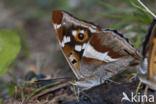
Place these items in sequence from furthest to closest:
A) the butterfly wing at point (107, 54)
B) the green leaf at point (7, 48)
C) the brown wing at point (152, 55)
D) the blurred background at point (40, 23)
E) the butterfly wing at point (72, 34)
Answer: the blurred background at point (40, 23), the green leaf at point (7, 48), the butterfly wing at point (72, 34), the butterfly wing at point (107, 54), the brown wing at point (152, 55)

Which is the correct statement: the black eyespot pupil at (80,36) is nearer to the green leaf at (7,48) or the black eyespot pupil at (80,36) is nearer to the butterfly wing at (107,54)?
the butterfly wing at (107,54)

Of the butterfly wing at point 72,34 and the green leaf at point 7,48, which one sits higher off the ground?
the butterfly wing at point 72,34

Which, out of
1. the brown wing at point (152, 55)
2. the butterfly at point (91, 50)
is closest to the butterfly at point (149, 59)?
the brown wing at point (152, 55)

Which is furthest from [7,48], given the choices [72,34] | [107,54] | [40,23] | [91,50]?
[40,23]

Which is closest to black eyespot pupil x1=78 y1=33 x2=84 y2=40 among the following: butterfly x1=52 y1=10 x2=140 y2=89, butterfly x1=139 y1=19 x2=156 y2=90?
butterfly x1=52 y1=10 x2=140 y2=89

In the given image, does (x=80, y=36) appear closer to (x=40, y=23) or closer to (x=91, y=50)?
(x=91, y=50)

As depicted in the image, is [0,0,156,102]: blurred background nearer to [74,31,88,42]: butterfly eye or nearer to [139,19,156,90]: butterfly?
[74,31,88,42]: butterfly eye
